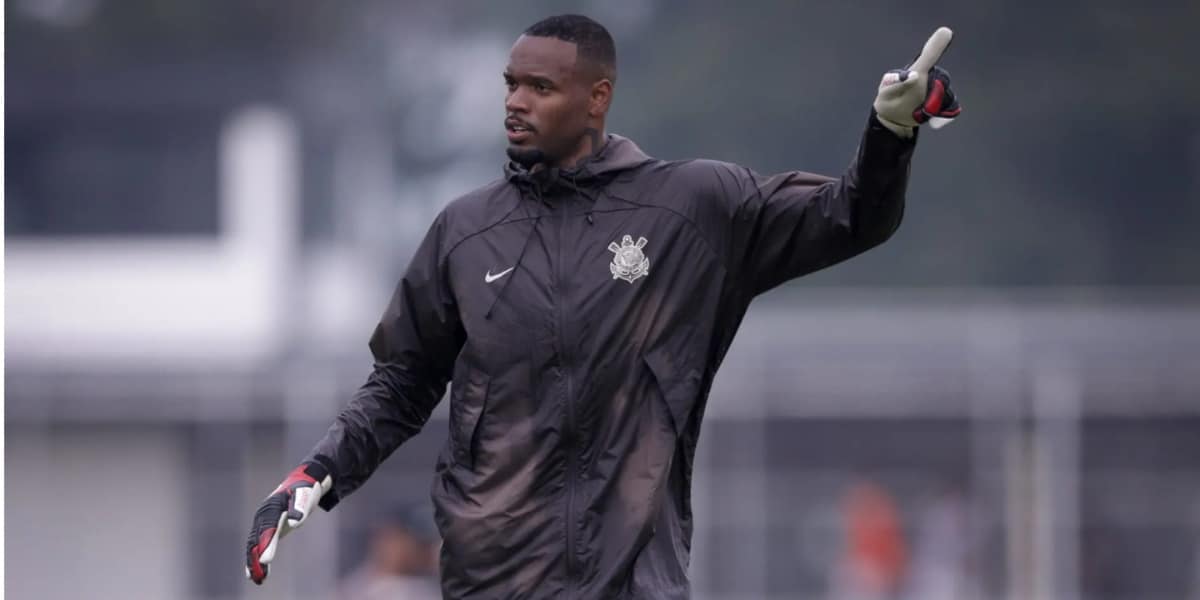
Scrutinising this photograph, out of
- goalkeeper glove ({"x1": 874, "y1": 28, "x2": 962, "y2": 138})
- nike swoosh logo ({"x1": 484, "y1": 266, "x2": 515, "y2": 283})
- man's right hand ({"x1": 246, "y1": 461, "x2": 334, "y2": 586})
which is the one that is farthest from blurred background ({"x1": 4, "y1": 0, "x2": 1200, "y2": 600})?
goalkeeper glove ({"x1": 874, "y1": 28, "x2": 962, "y2": 138})

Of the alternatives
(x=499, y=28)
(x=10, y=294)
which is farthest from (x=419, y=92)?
(x=10, y=294)

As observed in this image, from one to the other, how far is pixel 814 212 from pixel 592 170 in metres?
0.47

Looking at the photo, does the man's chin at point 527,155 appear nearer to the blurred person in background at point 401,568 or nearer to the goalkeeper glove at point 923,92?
the goalkeeper glove at point 923,92

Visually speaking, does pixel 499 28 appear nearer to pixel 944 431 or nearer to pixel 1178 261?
pixel 1178 261

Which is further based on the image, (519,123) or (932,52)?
(519,123)

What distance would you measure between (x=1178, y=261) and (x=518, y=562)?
21677mm

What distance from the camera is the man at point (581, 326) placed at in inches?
176

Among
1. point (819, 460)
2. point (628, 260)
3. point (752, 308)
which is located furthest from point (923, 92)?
point (752, 308)

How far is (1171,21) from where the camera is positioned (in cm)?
2698

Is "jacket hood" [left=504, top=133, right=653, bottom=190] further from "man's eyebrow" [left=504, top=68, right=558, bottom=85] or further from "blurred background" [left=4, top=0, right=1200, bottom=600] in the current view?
"blurred background" [left=4, top=0, right=1200, bottom=600]

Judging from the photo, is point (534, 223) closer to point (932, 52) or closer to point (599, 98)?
point (599, 98)

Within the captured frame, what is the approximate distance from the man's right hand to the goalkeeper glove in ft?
4.57

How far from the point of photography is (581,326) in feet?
14.7

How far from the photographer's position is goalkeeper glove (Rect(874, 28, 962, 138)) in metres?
4.10
